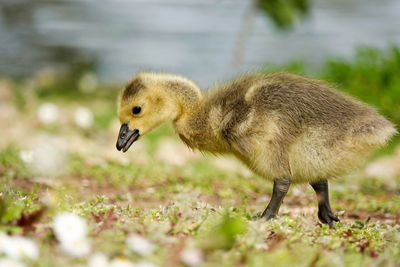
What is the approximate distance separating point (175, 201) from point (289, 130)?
831 mm

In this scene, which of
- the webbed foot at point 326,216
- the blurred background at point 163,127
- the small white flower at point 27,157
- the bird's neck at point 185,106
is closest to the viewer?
the blurred background at point 163,127

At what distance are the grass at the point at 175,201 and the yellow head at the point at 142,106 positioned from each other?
0.50 m

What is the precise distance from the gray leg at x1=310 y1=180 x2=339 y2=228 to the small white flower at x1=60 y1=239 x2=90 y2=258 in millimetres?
1925

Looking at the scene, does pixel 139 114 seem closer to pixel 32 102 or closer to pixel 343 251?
pixel 343 251

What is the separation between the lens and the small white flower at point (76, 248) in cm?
269

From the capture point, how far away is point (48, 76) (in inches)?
522

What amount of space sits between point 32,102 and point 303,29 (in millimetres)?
13193

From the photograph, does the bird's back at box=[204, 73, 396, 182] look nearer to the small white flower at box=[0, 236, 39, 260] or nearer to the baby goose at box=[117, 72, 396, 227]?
the baby goose at box=[117, 72, 396, 227]

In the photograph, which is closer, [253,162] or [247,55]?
[253,162]

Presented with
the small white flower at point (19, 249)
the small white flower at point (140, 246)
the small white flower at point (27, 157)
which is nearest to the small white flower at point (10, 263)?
the small white flower at point (19, 249)

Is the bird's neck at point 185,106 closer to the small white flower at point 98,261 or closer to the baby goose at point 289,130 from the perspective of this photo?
the baby goose at point 289,130

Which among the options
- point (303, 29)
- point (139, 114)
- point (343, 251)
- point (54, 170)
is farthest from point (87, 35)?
point (343, 251)

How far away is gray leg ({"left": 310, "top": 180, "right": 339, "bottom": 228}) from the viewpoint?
424 cm

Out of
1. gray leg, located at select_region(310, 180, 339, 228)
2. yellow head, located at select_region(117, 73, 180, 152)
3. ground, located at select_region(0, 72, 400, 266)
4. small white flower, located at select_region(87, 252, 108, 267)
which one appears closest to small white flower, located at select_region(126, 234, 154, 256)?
ground, located at select_region(0, 72, 400, 266)
